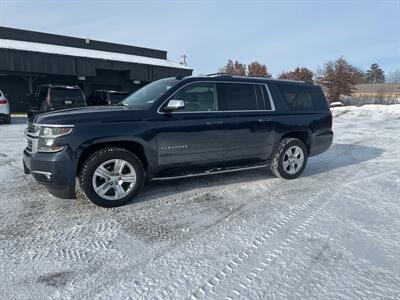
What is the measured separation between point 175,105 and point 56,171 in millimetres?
1756

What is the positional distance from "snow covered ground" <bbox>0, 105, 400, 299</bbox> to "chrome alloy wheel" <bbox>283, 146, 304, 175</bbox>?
500 millimetres

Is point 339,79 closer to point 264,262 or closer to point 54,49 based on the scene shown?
point 54,49

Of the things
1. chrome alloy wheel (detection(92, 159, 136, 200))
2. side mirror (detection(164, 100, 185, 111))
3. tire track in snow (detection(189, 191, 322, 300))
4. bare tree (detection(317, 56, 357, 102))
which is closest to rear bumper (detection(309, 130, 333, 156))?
tire track in snow (detection(189, 191, 322, 300))

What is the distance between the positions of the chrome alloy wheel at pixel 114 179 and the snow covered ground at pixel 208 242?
0.24 m

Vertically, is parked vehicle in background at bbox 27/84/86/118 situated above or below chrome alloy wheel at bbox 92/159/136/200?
above

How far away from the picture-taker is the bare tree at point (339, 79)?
42938mm

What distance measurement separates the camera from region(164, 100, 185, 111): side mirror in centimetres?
410

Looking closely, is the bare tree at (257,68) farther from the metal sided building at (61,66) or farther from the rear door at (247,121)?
the rear door at (247,121)

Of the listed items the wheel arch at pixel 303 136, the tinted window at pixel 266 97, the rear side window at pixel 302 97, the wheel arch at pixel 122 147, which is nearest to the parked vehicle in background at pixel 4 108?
the wheel arch at pixel 122 147

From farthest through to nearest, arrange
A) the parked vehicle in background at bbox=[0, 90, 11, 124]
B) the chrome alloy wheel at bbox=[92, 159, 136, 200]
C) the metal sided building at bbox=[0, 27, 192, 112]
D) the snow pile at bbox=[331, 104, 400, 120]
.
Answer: the snow pile at bbox=[331, 104, 400, 120] < the metal sided building at bbox=[0, 27, 192, 112] < the parked vehicle in background at bbox=[0, 90, 11, 124] < the chrome alloy wheel at bbox=[92, 159, 136, 200]

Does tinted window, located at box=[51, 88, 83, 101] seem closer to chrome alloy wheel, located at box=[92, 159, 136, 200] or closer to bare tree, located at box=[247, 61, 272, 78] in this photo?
chrome alloy wheel, located at box=[92, 159, 136, 200]

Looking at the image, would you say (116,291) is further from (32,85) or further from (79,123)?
(32,85)

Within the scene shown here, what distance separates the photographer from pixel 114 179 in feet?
13.0

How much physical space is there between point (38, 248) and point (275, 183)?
150 inches
